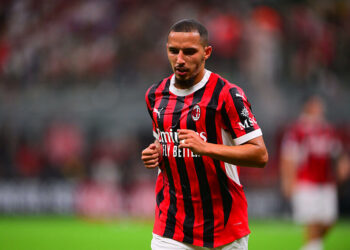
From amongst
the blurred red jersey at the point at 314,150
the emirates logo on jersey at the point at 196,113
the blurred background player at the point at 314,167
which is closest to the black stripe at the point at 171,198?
the emirates logo on jersey at the point at 196,113

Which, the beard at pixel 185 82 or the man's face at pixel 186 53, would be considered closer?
the man's face at pixel 186 53

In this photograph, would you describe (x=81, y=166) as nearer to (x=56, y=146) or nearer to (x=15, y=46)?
(x=56, y=146)

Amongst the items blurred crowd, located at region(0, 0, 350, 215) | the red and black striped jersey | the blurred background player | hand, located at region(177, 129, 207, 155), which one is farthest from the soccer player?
blurred crowd, located at region(0, 0, 350, 215)

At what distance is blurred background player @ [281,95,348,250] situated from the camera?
7883 mm

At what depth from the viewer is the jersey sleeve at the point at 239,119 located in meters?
3.42

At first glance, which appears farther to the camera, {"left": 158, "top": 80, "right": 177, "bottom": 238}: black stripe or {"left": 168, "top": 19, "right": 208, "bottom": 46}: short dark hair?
{"left": 158, "top": 80, "right": 177, "bottom": 238}: black stripe

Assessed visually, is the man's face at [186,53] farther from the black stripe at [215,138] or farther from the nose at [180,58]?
the black stripe at [215,138]

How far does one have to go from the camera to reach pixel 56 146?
1309cm

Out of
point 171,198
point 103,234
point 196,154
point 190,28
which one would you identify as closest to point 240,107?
point 196,154

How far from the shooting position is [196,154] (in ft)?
11.5

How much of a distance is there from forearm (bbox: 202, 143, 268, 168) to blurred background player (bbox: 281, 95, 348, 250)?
4648 mm

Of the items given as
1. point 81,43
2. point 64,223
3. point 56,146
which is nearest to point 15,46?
point 81,43

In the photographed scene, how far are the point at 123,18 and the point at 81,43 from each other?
128cm

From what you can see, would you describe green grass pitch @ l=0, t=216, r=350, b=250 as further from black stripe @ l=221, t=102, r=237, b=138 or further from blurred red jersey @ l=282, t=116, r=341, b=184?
black stripe @ l=221, t=102, r=237, b=138
